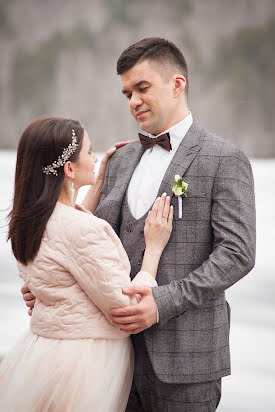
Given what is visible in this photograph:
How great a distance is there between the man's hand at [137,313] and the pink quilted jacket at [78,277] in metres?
0.02

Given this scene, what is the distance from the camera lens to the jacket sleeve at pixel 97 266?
1653 mm

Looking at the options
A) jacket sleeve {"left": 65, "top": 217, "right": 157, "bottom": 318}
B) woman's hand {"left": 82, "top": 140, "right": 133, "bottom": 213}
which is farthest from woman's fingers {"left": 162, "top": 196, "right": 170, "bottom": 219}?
woman's hand {"left": 82, "top": 140, "right": 133, "bottom": 213}

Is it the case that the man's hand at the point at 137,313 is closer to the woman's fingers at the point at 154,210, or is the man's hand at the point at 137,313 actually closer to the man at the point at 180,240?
the man at the point at 180,240

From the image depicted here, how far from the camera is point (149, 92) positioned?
6.38 feet

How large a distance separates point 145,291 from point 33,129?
22.7 inches

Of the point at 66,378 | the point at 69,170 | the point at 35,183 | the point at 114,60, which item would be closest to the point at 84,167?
the point at 69,170

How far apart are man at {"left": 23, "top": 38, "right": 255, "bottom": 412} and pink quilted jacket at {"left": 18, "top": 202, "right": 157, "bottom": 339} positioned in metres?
0.06

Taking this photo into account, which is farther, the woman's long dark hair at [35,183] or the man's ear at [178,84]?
the man's ear at [178,84]

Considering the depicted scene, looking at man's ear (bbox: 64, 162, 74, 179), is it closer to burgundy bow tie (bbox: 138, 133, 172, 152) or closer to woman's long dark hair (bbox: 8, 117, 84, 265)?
woman's long dark hair (bbox: 8, 117, 84, 265)

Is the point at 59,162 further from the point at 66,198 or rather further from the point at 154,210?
the point at 154,210

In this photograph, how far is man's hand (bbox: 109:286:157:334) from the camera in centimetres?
168

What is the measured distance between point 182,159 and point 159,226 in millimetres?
238

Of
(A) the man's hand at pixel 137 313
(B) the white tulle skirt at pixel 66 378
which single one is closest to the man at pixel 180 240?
(A) the man's hand at pixel 137 313

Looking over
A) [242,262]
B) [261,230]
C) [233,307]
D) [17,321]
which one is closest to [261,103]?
[261,230]
